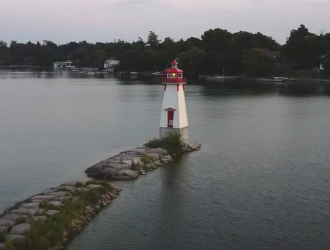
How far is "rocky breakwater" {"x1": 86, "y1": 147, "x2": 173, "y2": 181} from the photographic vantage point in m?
22.2

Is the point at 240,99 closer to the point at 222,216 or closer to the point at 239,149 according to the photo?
the point at 239,149

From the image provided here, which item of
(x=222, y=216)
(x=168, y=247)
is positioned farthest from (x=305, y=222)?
(x=168, y=247)

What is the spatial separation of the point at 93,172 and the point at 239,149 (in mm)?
9697

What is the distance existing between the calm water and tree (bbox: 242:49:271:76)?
54552 mm

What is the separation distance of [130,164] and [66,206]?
22.3 ft

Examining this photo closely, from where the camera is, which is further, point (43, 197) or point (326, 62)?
point (326, 62)

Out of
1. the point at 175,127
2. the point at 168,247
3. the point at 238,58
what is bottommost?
the point at 168,247

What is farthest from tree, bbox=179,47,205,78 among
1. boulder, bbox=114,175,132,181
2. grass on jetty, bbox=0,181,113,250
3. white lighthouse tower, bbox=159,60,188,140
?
grass on jetty, bbox=0,181,113,250

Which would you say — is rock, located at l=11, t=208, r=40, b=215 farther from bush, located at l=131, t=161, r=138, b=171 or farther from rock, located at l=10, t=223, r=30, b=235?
bush, located at l=131, t=161, r=138, b=171

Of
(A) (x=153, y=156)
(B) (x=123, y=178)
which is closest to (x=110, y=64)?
(A) (x=153, y=156)

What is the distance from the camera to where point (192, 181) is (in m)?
21.9

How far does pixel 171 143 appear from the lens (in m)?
27.2

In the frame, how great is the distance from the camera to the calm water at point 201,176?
15.7 metres

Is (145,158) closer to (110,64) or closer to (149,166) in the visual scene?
(149,166)
